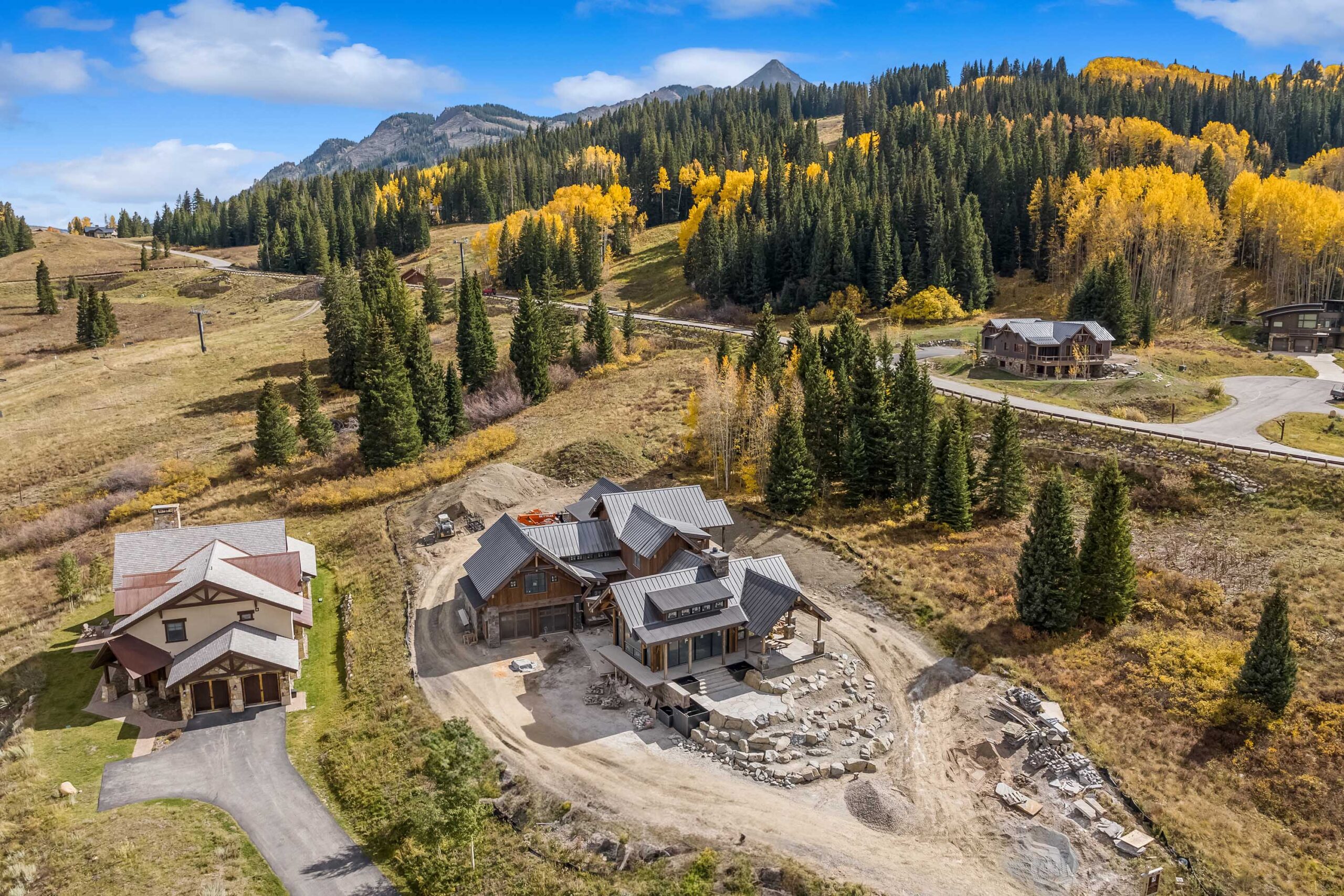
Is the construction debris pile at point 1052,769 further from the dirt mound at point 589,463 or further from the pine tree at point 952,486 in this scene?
the dirt mound at point 589,463

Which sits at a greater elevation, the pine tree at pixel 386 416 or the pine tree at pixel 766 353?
the pine tree at pixel 766 353

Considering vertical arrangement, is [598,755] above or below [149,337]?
below

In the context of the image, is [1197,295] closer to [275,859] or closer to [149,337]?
[275,859]

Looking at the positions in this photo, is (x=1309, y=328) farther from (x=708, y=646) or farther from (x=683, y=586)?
(x=708, y=646)

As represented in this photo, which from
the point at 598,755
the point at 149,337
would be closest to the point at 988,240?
A: the point at 598,755

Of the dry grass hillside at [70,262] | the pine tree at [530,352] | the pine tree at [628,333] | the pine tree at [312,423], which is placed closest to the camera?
the pine tree at [312,423]

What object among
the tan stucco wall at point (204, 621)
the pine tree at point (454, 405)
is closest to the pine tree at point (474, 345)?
the pine tree at point (454, 405)

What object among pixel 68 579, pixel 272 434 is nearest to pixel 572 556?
pixel 68 579
